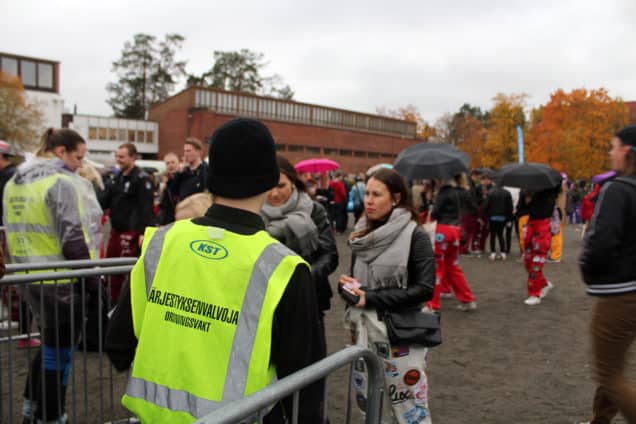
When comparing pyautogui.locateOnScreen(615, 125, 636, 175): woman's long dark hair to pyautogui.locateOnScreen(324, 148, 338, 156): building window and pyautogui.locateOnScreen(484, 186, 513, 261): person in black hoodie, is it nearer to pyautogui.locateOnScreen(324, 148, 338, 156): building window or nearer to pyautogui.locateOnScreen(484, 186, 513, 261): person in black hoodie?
pyautogui.locateOnScreen(484, 186, 513, 261): person in black hoodie

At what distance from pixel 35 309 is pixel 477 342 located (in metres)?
4.46

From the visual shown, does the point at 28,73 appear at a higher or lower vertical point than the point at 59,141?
higher

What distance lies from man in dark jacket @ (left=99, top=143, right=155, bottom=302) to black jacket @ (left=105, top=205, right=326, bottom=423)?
4680 millimetres

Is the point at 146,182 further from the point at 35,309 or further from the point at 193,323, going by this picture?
the point at 193,323

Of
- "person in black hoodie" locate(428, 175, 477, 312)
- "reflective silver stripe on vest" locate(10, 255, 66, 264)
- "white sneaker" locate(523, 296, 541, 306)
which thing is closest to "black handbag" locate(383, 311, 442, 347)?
"reflective silver stripe on vest" locate(10, 255, 66, 264)

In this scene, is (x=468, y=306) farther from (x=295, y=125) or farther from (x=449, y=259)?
(x=295, y=125)

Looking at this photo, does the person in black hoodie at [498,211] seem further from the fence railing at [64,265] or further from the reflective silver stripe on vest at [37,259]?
the reflective silver stripe on vest at [37,259]

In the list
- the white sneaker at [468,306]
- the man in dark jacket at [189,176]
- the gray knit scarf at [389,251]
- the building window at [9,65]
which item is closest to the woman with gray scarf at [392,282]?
the gray knit scarf at [389,251]

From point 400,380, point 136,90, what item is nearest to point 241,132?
point 400,380

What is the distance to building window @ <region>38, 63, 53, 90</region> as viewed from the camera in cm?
5134

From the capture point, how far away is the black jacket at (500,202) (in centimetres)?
1216

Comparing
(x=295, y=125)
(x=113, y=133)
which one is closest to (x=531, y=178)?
A: (x=295, y=125)

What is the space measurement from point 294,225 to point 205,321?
1898 millimetres

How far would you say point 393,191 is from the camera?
11.0ft
